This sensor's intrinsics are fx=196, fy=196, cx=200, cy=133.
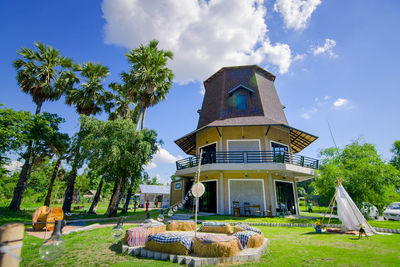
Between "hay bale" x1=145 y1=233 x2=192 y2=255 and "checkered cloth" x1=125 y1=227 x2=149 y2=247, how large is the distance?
1.91ft

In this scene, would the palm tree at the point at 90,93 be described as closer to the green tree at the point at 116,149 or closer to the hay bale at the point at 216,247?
the green tree at the point at 116,149

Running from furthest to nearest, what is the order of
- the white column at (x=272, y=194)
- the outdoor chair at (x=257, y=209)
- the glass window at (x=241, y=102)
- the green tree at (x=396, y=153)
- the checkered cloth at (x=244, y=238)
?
the green tree at (x=396, y=153) → the glass window at (x=241, y=102) → the white column at (x=272, y=194) → the outdoor chair at (x=257, y=209) → the checkered cloth at (x=244, y=238)

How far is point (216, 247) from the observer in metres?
5.61

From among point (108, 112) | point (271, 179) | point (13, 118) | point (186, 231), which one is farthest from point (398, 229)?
point (13, 118)

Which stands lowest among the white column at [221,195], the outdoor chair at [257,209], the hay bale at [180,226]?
the hay bale at [180,226]

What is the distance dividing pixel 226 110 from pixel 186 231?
13.4m

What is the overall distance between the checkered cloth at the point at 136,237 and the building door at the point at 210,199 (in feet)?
38.6

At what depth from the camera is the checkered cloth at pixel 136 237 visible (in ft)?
22.1

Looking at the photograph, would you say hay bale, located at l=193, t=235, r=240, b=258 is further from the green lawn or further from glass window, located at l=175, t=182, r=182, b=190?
glass window, located at l=175, t=182, r=182, b=190

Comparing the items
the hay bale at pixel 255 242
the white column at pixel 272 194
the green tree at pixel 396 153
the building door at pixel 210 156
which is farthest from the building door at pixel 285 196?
the green tree at pixel 396 153

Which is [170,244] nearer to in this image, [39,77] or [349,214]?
[349,214]

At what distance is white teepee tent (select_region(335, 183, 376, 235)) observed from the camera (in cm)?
1016

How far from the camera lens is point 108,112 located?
2345 centimetres

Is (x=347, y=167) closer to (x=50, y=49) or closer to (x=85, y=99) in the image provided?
(x=85, y=99)
